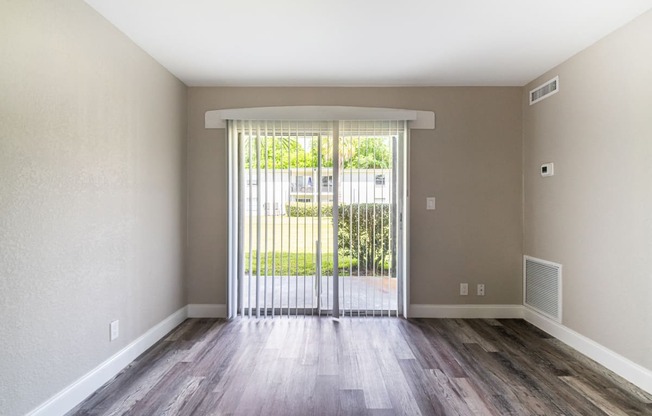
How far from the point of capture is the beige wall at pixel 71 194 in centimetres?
159

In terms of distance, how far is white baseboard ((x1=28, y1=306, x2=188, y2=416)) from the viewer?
1.82 meters

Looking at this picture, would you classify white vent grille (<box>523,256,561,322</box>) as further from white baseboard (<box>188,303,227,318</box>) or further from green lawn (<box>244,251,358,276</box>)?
white baseboard (<box>188,303,227,318</box>)

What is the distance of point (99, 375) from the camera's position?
216 cm

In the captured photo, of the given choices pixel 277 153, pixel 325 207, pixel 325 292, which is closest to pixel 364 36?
pixel 277 153

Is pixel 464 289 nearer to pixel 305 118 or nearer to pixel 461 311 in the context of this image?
pixel 461 311

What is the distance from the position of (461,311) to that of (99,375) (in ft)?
10.4

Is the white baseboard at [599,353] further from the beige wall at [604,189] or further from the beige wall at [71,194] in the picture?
the beige wall at [71,194]

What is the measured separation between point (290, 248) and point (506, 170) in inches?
94.0

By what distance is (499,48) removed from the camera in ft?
8.64

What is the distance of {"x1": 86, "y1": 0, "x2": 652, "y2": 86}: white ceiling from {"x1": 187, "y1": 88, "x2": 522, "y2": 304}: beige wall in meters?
0.21

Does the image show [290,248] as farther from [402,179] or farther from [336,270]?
[402,179]

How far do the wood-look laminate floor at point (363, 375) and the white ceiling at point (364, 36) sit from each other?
2.42 m

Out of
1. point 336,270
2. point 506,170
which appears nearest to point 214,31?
point 336,270

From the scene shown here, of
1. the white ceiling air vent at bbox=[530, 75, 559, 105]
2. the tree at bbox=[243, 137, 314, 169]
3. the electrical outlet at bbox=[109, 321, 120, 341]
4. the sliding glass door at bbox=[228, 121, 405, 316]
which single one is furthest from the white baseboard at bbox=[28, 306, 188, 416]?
the white ceiling air vent at bbox=[530, 75, 559, 105]
